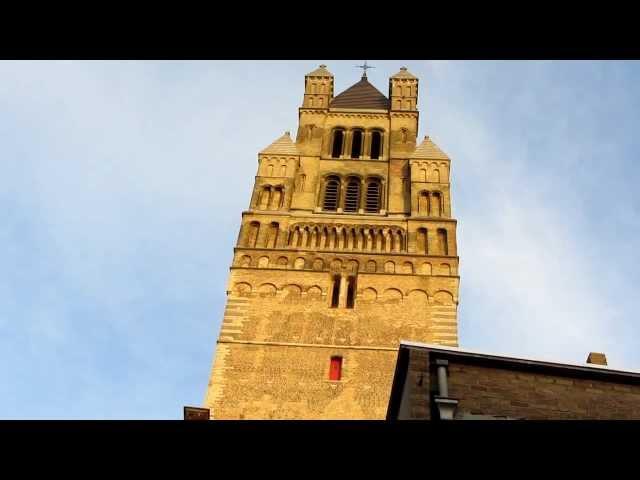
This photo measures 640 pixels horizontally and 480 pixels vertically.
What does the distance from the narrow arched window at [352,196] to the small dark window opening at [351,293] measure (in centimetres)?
471

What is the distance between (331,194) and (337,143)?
14.5ft

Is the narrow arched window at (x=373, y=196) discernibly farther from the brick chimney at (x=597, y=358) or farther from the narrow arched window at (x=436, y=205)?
the brick chimney at (x=597, y=358)

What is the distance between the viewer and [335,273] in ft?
90.3

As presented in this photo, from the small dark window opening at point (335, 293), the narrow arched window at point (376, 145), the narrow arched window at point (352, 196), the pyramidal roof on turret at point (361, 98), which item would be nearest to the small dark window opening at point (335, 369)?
the small dark window opening at point (335, 293)

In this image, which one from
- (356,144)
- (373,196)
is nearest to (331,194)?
(373,196)

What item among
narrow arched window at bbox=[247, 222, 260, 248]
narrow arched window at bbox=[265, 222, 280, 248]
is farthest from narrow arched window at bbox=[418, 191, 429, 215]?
narrow arched window at bbox=[247, 222, 260, 248]

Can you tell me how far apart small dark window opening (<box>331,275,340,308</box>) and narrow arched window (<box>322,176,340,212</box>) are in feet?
14.7

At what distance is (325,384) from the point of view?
23891mm

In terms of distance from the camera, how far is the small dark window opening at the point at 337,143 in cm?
3497

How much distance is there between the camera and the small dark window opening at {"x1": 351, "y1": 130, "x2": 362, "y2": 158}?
115 feet

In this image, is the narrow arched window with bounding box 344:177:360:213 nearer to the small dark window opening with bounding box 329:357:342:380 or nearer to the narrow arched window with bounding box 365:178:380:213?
the narrow arched window with bounding box 365:178:380:213
